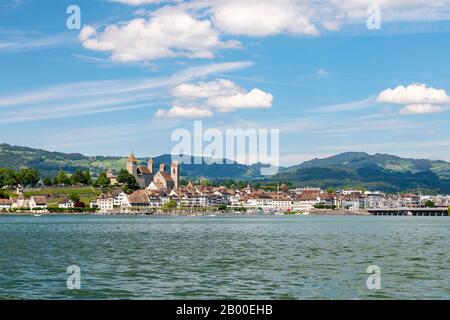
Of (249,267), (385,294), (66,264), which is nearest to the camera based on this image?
(385,294)

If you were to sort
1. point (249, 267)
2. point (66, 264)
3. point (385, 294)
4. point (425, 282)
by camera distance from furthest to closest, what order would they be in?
point (66, 264) → point (249, 267) → point (425, 282) → point (385, 294)

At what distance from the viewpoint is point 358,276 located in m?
34.4

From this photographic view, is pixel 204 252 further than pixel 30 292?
Yes

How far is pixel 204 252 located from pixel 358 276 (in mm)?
18681

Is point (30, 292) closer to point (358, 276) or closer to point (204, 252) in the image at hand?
point (358, 276)

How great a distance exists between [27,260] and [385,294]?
25.3 metres
